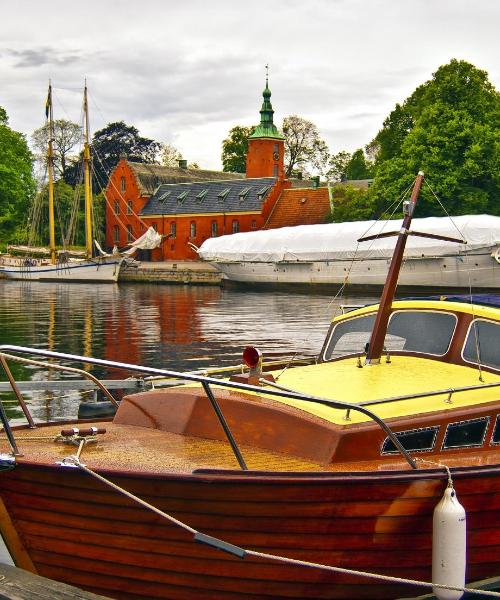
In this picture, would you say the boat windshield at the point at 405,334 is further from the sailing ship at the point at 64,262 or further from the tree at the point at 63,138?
the tree at the point at 63,138

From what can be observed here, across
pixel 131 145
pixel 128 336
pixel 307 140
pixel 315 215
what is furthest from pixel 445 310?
pixel 131 145

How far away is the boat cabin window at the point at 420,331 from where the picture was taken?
9.57 metres

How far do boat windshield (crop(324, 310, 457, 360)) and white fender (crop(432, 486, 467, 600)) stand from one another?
273cm

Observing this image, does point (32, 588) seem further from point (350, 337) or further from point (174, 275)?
point (174, 275)

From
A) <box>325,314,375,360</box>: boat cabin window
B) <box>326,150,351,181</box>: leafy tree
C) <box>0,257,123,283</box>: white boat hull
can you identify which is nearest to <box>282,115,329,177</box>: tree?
<box>326,150,351,181</box>: leafy tree

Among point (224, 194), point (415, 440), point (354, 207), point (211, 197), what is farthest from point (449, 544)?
point (211, 197)

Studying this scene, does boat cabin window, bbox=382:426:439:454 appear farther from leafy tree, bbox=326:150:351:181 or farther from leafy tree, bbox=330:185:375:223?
leafy tree, bbox=326:150:351:181

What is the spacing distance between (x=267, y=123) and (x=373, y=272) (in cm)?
4250

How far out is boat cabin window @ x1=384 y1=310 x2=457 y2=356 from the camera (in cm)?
957

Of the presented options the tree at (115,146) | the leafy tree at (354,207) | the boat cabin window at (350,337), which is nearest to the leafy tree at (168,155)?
the tree at (115,146)

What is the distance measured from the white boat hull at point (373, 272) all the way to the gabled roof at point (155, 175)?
1138 inches

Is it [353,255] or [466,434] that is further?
[353,255]

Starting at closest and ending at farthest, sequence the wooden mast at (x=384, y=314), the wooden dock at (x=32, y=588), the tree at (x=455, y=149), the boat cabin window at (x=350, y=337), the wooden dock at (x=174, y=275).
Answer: the wooden dock at (x=32, y=588)
the wooden mast at (x=384, y=314)
the boat cabin window at (x=350, y=337)
the tree at (x=455, y=149)
the wooden dock at (x=174, y=275)

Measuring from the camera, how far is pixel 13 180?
88875 millimetres
